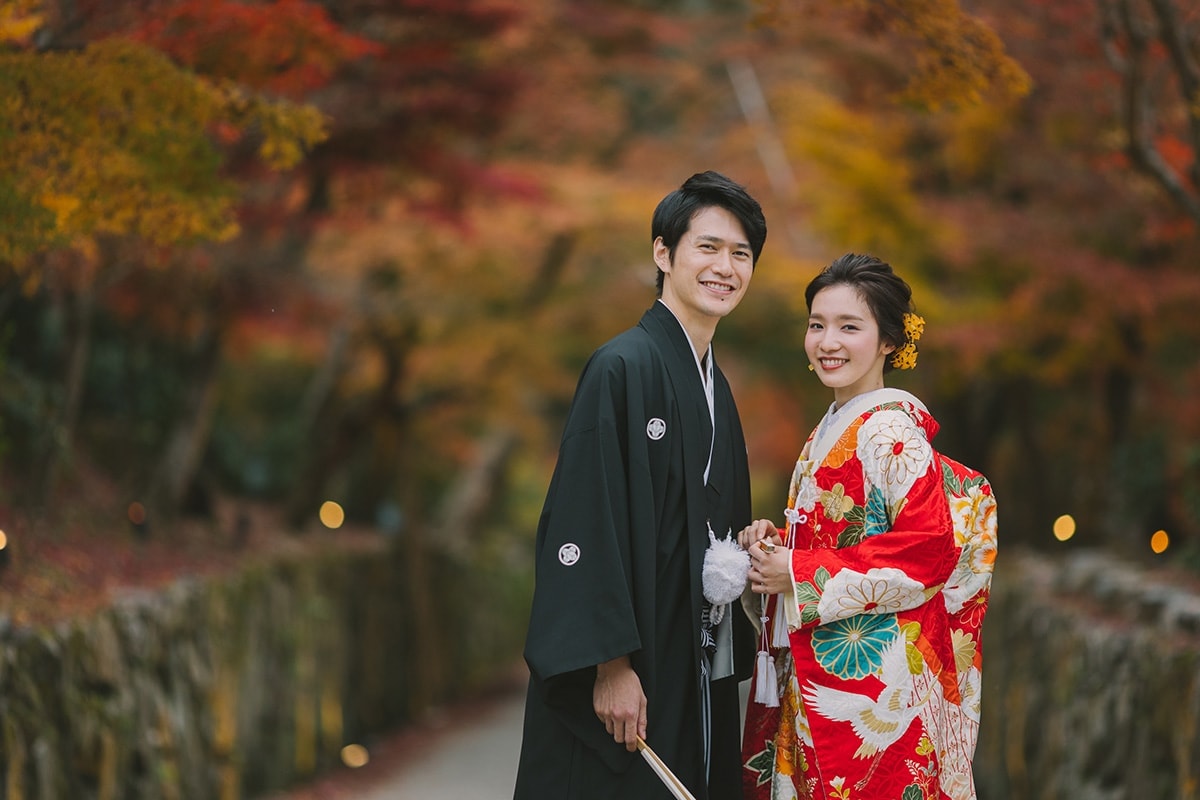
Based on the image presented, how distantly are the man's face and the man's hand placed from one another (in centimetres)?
89

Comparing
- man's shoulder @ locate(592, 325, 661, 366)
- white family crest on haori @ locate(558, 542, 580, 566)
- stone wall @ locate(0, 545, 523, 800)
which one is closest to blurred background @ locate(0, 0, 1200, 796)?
stone wall @ locate(0, 545, 523, 800)

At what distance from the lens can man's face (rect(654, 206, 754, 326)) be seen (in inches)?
126

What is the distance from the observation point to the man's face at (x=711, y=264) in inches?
126

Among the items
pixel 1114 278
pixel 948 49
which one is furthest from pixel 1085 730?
pixel 948 49

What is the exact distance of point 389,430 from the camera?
12.3 meters

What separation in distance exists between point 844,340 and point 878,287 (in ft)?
0.50

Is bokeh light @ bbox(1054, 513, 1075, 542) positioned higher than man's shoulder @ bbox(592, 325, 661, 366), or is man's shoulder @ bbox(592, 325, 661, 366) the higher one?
man's shoulder @ bbox(592, 325, 661, 366)

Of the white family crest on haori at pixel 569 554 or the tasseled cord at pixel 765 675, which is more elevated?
the white family crest on haori at pixel 569 554

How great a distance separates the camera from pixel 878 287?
3.17 metres

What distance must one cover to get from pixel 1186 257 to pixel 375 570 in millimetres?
6991

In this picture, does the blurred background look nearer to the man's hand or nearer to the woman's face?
the woman's face

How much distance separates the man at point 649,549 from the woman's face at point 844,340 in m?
0.22

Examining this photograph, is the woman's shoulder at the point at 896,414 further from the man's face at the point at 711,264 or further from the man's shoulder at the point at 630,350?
the man's shoulder at the point at 630,350

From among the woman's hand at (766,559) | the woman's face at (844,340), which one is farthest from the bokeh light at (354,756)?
the woman's face at (844,340)
